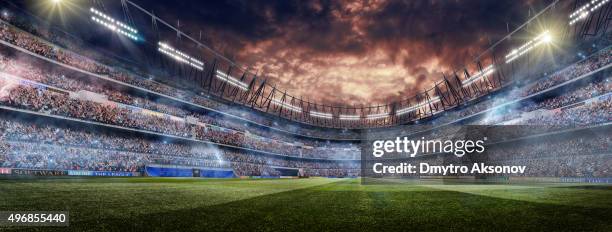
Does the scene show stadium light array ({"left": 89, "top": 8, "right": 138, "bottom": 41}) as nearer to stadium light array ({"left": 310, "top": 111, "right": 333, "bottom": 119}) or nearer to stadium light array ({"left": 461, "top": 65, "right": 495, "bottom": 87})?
stadium light array ({"left": 310, "top": 111, "right": 333, "bottom": 119})

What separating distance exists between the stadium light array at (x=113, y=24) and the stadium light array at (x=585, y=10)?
5329 cm

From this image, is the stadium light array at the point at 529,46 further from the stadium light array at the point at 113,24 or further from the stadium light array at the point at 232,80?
the stadium light array at the point at 113,24

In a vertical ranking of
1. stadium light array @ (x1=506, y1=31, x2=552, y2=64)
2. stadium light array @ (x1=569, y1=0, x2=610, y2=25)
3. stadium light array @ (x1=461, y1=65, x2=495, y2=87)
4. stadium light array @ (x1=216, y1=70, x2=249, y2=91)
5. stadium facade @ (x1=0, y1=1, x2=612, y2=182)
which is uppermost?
stadium light array @ (x1=569, y1=0, x2=610, y2=25)

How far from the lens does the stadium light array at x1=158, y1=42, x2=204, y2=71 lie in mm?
40197

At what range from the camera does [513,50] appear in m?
43.8

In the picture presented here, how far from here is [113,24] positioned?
105 ft

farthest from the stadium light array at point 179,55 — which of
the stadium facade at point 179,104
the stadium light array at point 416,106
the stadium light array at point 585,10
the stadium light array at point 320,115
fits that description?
the stadium light array at point 585,10

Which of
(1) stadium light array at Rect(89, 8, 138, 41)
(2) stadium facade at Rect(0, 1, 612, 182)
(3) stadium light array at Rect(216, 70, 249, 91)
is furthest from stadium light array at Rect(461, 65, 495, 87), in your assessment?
(1) stadium light array at Rect(89, 8, 138, 41)

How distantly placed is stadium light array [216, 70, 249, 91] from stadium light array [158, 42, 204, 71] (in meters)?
6.47

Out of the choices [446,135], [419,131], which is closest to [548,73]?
[446,135]

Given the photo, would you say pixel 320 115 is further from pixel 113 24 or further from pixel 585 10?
pixel 585 10

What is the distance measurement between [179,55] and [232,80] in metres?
14.0

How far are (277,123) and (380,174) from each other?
101 feet

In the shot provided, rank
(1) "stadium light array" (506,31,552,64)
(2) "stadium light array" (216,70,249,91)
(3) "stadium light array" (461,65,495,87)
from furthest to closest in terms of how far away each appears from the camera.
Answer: (2) "stadium light array" (216,70,249,91), (3) "stadium light array" (461,65,495,87), (1) "stadium light array" (506,31,552,64)
